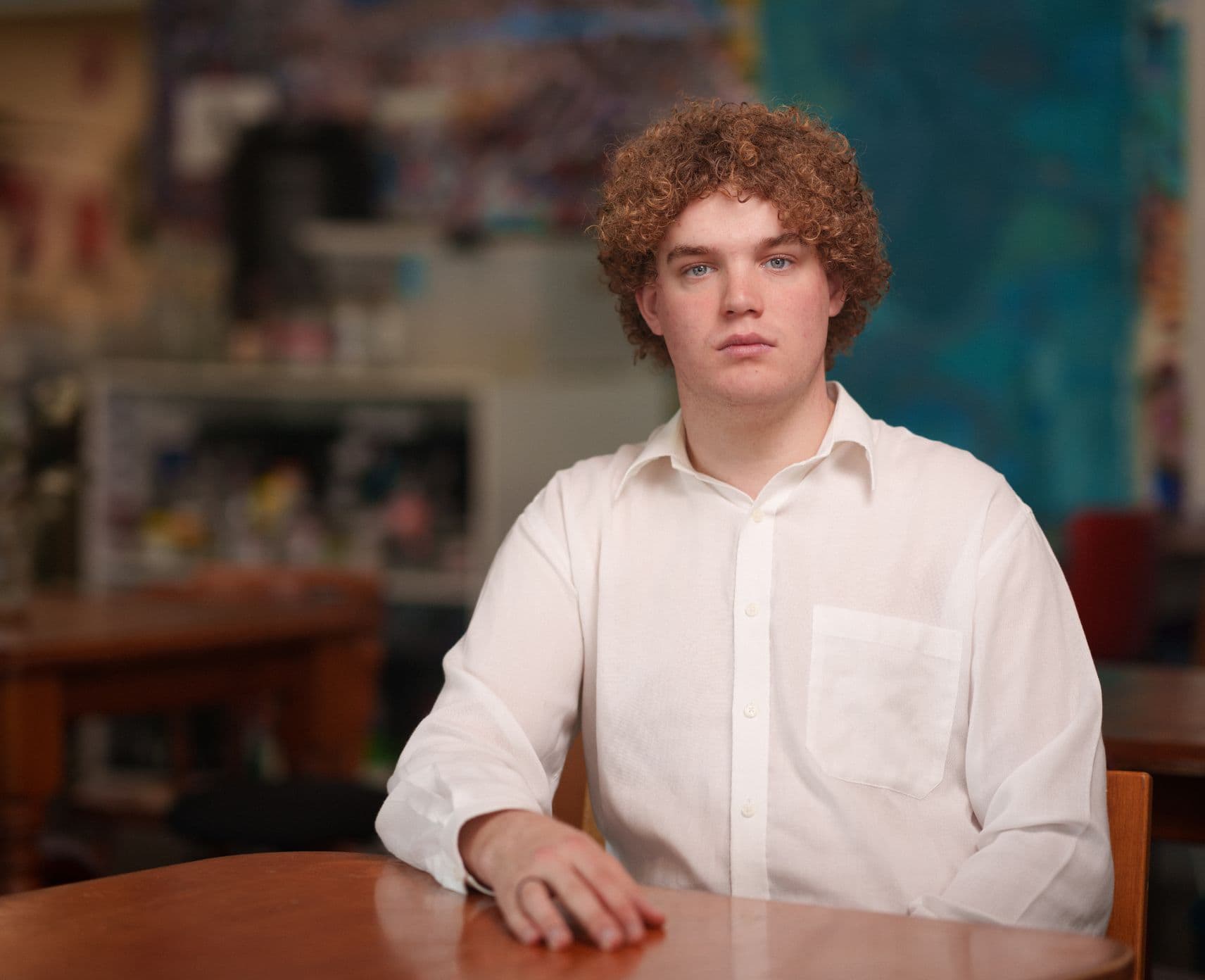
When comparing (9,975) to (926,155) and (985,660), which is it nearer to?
(985,660)

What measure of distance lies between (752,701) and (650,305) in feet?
1.64

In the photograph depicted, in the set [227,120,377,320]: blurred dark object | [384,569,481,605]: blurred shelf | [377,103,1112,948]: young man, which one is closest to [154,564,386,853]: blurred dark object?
[384,569,481,605]: blurred shelf

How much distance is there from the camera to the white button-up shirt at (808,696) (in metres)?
1.46

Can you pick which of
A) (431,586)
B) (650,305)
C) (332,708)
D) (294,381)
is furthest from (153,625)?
(650,305)

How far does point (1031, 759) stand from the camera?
4.78ft

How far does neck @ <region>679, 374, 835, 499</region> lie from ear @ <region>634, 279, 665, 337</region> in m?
0.13

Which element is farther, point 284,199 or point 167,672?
point 284,199

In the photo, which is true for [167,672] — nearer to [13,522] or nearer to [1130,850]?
[13,522]

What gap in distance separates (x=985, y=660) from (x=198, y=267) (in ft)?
16.9

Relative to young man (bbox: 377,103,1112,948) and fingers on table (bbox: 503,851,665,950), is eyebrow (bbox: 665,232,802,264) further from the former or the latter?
fingers on table (bbox: 503,851,665,950)

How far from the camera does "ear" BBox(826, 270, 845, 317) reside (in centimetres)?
172

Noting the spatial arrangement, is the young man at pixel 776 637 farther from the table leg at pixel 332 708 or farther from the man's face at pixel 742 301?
the table leg at pixel 332 708

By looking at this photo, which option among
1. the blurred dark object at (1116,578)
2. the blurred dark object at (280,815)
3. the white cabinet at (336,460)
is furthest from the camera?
the white cabinet at (336,460)

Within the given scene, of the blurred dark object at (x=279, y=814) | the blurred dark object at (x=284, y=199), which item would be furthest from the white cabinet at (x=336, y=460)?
the blurred dark object at (x=279, y=814)
